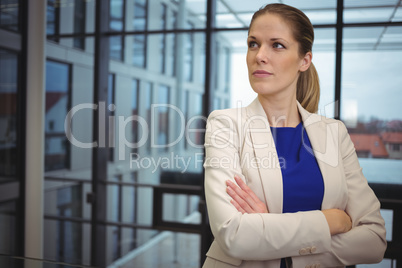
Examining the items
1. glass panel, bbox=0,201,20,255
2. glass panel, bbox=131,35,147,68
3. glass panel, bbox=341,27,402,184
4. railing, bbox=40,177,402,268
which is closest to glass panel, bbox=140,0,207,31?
glass panel, bbox=131,35,147,68

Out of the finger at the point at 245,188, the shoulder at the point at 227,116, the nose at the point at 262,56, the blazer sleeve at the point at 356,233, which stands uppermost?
the nose at the point at 262,56

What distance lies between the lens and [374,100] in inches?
150

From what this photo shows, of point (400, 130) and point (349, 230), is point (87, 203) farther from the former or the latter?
point (349, 230)

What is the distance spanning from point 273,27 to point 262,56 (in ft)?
0.37

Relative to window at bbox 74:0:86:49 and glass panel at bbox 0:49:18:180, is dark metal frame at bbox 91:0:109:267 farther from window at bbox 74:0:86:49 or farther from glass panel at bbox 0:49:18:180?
glass panel at bbox 0:49:18:180

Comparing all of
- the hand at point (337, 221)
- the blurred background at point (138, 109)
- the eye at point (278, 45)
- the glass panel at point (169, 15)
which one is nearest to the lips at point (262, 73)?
the eye at point (278, 45)

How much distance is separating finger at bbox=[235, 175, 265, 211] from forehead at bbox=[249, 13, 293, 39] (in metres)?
0.53

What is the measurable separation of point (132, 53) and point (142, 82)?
1.31 ft

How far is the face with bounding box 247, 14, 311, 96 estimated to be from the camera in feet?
4.56

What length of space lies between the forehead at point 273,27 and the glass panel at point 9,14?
136 inches

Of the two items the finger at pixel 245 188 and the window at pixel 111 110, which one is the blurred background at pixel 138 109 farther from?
the finger at pixel 245 188

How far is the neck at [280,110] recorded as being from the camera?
58.2 inches

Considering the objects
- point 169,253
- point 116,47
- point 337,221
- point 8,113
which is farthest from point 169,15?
point 337,221

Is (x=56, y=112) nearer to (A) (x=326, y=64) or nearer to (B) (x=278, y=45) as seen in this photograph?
(A) (x=326, y=64)
